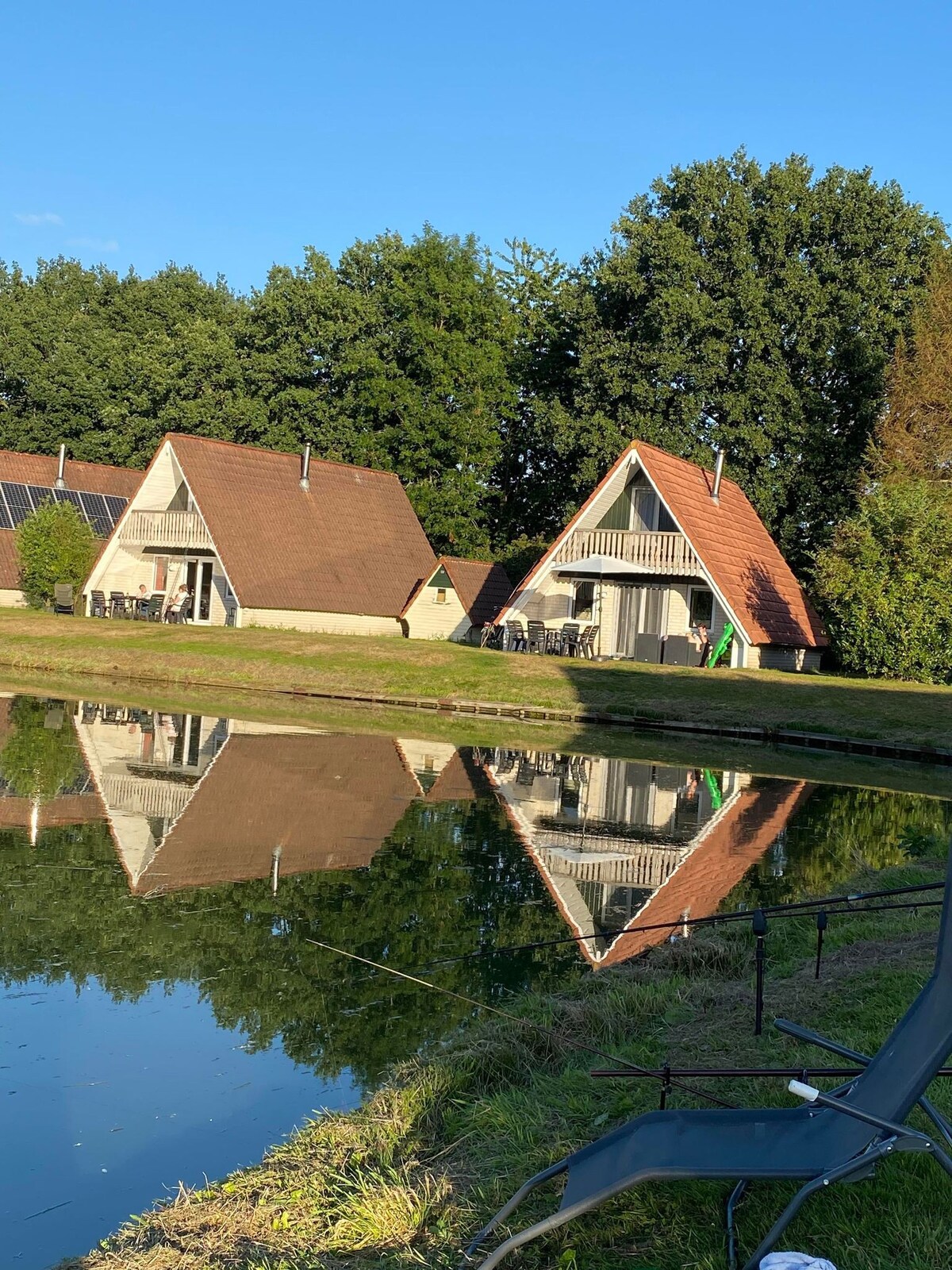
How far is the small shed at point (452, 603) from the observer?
4253 cm

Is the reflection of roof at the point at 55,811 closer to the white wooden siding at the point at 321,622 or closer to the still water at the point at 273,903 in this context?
the still water at the point at 273,903

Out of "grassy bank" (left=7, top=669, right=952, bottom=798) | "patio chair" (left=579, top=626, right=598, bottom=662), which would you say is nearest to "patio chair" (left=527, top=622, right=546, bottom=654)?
"patio chair" (left=579, top=626, right=598, bottom=662)

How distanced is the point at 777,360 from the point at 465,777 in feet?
106

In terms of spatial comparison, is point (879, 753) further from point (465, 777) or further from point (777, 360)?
point (777, 360)

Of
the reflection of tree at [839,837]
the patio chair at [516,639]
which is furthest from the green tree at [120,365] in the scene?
the reflection of tree at [839,837]

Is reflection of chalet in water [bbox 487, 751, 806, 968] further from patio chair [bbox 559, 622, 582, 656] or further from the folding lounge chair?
patio chair [bbox 559, 622, 582, 656]

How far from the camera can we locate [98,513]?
51438mm

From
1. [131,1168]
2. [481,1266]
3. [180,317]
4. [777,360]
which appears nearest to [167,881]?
[131,1168]

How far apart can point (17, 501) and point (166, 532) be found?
1137 centimetres

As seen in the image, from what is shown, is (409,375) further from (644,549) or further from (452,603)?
(644,549)

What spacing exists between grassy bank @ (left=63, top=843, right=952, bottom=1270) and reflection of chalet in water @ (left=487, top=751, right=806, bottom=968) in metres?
0.61

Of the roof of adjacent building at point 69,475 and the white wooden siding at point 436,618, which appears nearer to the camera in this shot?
the white wooden siding at point 436,618

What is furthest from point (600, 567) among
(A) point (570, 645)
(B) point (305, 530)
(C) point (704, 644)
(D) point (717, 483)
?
(B) point (305, 530)

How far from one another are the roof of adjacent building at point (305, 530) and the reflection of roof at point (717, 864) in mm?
24727
